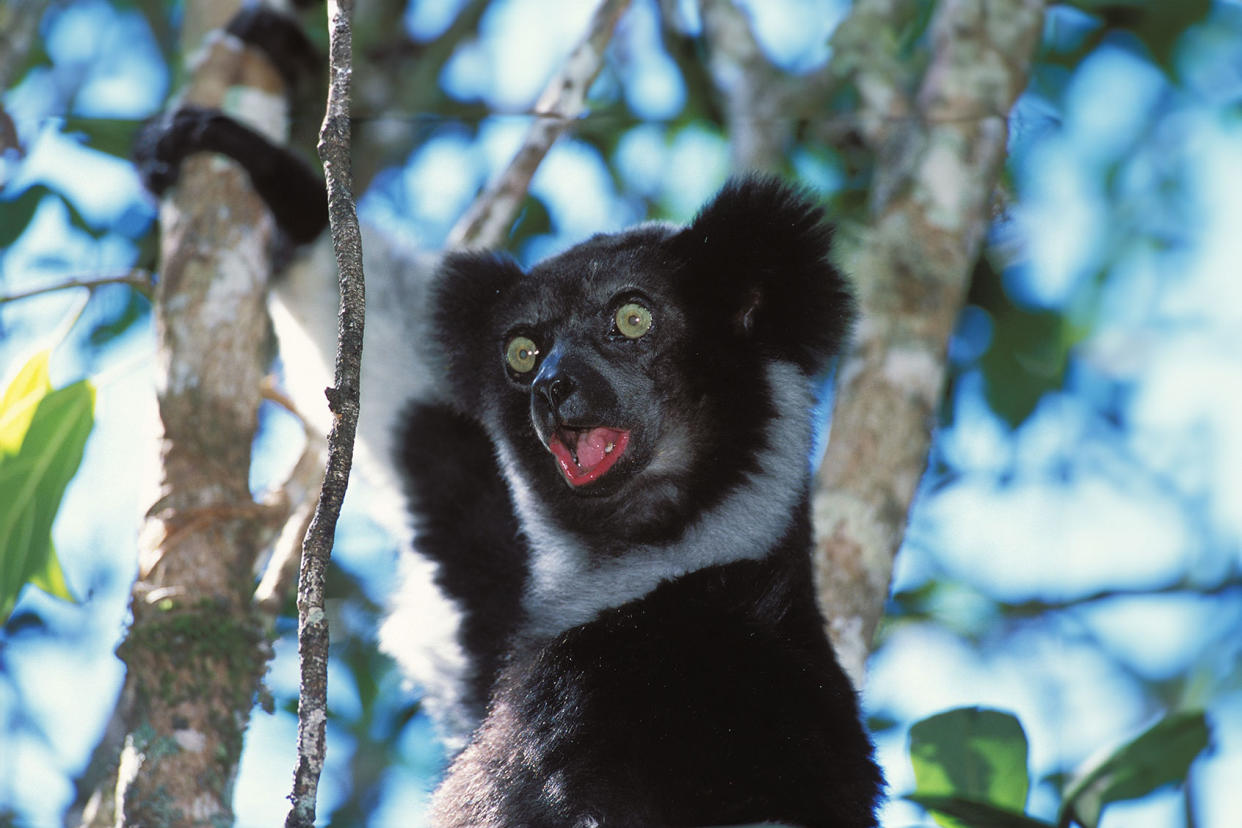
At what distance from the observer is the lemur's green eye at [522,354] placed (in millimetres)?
3129

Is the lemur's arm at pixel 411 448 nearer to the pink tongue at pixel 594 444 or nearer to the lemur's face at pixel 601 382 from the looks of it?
the lemur's face at pixel 601 382

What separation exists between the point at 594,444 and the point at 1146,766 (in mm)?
1594

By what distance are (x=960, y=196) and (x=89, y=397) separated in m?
2.54

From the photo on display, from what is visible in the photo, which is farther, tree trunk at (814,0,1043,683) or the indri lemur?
tree trunk at (814,0,1043,683)

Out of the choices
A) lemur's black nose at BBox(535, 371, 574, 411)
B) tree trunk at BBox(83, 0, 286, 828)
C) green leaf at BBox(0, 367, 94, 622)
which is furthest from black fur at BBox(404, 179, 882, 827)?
green leaf at BBox(0, 367, 94, 622)

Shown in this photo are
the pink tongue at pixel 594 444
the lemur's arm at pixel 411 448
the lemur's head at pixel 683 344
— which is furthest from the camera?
the lemur's arm at pixel 411 448

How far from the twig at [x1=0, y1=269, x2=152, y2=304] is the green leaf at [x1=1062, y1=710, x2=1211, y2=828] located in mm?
2663

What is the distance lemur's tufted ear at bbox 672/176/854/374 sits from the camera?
10.3 feet

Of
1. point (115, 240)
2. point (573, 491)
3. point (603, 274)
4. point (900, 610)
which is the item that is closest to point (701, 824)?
point (573, 491)

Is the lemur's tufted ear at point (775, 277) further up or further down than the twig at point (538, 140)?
further down

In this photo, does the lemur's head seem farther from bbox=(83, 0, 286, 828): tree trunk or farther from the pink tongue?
bbox=(83, 0, 286, 828): tree trunk

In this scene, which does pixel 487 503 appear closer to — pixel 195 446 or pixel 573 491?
pixel 573 491

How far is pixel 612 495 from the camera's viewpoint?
3.04 metres

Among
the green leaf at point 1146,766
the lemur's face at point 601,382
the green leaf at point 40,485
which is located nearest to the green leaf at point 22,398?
the green leaf at point 40,485
